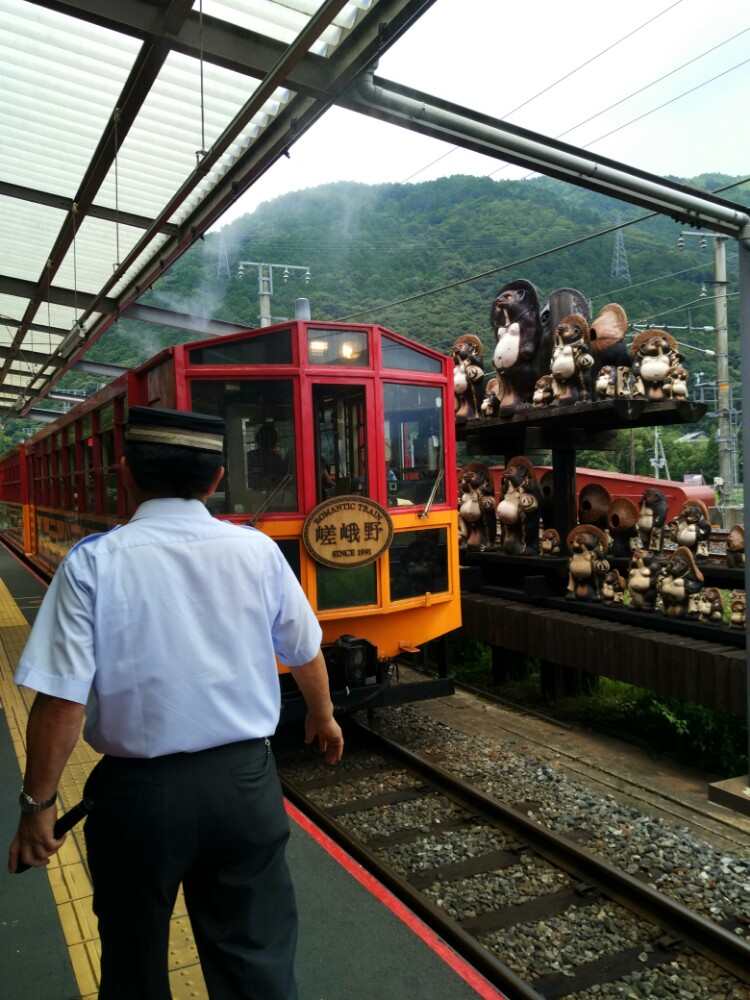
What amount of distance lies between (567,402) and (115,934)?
6971 millimetres

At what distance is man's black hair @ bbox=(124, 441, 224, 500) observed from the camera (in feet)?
6.59

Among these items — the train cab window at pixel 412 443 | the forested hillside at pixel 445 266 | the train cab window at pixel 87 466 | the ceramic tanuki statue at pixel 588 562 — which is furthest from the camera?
the forested hillside at pixel 445 266

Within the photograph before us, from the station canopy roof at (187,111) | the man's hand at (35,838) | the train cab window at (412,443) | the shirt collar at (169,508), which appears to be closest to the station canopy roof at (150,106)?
the station canopy roof at (187,111)

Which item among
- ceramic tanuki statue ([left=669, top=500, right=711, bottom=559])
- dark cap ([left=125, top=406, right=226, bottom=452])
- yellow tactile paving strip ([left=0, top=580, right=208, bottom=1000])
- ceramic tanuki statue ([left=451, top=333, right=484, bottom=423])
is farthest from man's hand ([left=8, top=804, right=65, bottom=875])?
ceramic tanuki statue ([left=451, top=333, right=484, bottom=423])

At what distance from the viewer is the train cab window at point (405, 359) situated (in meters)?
6.12

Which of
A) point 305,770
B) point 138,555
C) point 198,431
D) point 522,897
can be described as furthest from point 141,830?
point 305,770

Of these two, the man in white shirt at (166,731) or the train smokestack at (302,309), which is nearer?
the man in white shirt at (166,731)

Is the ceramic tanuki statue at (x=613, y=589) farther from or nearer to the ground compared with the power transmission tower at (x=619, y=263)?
nearer to the ground

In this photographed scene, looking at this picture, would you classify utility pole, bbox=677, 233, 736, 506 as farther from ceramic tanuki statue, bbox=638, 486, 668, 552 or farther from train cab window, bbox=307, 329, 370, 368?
train cab window, bbox=307, 329, 370, 368

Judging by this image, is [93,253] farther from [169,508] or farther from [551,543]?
[169,508]

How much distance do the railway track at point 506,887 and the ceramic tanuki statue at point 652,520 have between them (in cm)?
342

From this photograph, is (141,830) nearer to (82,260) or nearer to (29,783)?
(29,783)

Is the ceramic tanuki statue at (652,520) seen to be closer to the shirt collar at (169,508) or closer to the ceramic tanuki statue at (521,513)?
the ceramic tanuki statue at (521,513)

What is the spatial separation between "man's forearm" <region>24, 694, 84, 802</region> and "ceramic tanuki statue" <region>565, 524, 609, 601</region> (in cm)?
642
